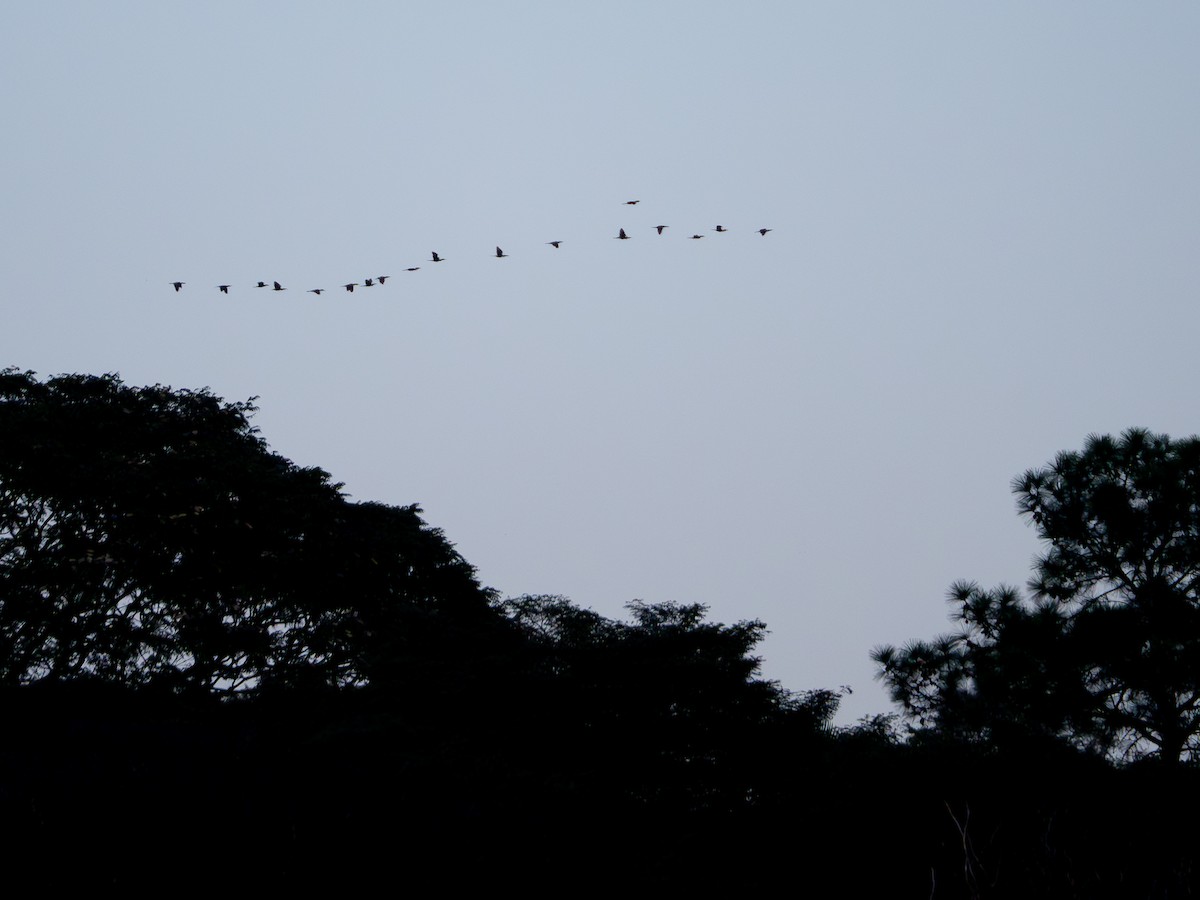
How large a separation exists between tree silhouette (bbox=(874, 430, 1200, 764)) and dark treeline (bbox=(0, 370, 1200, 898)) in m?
0.06

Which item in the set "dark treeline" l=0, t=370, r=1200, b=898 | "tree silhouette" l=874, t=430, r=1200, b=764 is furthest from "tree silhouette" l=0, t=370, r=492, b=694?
"tree silhouette" l=874, t=430, r=1200, b=764

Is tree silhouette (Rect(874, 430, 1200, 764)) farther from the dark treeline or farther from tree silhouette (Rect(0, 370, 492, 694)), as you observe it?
tree silhouette (Rect(0, 370, 492, 694))

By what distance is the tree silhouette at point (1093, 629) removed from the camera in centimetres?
2172

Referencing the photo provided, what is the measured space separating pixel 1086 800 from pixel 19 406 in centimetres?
2421

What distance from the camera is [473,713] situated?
21.7 m

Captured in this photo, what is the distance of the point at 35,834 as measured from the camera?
32.8 feet

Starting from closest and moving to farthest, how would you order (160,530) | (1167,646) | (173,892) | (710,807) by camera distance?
→ (173,892) < (710,807) < (1167,646) < (160,530)

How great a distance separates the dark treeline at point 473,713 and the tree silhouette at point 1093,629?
6cm

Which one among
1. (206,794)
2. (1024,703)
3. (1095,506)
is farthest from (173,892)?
(1095,506)

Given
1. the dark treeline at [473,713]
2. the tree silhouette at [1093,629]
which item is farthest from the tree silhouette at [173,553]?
the tree silhouette at [1093,629]

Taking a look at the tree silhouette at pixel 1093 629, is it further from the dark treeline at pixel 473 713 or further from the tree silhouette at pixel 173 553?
the tree silhouette at pixel 173 553

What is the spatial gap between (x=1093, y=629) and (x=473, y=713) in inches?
447

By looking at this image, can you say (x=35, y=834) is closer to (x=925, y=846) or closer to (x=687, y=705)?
(x=925, y=846)

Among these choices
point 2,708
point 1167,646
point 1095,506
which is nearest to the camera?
point 2,708
